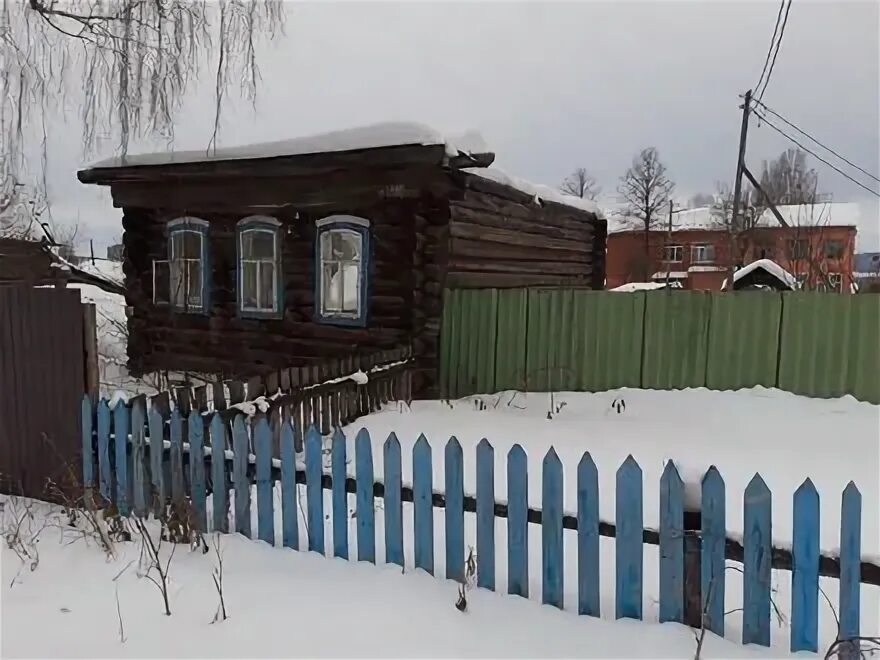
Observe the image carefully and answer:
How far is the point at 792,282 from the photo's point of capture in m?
19.2

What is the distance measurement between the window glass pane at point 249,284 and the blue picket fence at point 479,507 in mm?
6941

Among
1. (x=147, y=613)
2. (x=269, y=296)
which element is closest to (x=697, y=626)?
(x=147, y=613)

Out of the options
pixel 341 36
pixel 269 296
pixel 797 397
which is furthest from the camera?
pixel 269 296

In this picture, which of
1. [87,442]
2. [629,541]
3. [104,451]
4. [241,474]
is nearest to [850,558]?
[629,541]

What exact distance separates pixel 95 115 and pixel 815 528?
7987mm

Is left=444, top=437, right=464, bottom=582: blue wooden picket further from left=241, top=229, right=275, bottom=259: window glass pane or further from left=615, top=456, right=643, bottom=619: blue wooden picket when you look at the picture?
left=241, top=229, right=275, bottom=259: window glass pane

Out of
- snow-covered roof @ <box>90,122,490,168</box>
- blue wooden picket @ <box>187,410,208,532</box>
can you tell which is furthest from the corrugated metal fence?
blue wooden picket @ <box>187,410,208,532</box>

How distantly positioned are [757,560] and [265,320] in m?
9.62

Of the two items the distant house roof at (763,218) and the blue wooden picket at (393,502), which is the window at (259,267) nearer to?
the blue wooden picket at (393,502)

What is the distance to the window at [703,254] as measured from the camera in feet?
136

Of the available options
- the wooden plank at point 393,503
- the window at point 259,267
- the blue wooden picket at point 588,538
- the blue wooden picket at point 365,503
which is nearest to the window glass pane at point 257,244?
the window at point 259,267

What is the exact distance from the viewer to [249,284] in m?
11.9

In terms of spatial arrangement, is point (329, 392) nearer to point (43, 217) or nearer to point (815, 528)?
point (815, 528)

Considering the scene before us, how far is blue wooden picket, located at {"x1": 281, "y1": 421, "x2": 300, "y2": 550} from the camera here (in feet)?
13.8
